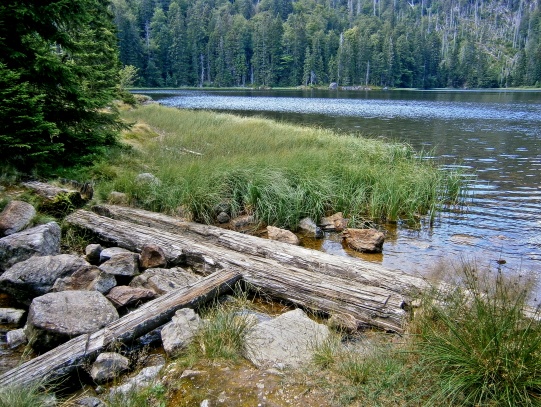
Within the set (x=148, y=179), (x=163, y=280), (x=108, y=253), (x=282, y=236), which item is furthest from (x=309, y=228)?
(x=108, y=253)

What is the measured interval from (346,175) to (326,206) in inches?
46.0

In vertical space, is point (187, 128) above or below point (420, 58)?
below

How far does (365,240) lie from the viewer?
286 inches

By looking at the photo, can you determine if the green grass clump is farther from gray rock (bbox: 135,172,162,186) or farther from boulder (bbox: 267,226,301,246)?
gray rock (bbox: 135,172,162,186)

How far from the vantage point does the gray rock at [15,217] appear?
547cm

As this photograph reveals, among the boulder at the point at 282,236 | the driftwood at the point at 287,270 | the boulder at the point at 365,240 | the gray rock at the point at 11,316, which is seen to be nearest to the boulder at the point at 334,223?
the boulder at the point at 365,240

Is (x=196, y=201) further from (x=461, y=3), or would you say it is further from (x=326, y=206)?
(x=461, y=3)

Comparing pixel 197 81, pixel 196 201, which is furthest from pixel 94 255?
pixel 197 81

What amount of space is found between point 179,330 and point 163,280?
1.27 m

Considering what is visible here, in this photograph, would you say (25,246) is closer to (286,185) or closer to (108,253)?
(108,253)

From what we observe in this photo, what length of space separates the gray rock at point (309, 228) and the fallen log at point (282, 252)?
198 centimetres

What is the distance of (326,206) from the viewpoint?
348 inches

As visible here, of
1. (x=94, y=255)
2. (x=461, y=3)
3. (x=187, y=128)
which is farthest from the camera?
(x=461, y=3)

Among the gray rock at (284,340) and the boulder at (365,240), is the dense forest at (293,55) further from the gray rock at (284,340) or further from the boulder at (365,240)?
the gray rock at (284,340)
